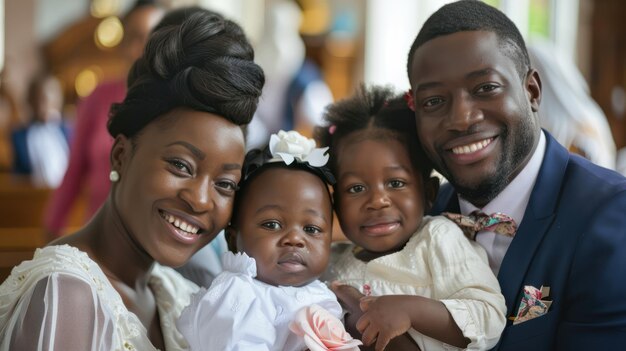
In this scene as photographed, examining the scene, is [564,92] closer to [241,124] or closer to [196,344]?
[241,124]

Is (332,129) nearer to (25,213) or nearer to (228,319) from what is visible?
(228,319)

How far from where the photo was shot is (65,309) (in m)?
1.84

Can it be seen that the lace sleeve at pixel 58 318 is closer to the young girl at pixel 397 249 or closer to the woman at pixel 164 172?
the woman at pixel 164 172

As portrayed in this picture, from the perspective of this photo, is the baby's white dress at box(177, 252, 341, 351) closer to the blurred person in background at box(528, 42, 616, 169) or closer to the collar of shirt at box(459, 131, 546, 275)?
the collar of shirt at box(459, 131, 546, 275)

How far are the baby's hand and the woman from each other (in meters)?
0.46

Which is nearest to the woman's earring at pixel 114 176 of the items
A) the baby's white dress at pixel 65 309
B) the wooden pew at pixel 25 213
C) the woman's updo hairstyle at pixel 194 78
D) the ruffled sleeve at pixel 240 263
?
the woman's updo hairstyle at pixel 194 78

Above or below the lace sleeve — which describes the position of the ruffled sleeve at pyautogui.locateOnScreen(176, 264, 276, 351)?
below

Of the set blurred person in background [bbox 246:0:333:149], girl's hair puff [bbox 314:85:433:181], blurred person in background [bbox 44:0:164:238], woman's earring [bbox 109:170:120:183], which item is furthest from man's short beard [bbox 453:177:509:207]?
blurred person in background [bbox 44:0:164:238]

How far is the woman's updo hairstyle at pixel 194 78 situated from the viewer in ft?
7.03

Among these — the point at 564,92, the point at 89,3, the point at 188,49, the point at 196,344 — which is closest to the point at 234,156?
the point at 188,49

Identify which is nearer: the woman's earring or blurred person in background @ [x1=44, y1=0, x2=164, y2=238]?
the woman's earring

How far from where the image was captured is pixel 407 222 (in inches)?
92.7

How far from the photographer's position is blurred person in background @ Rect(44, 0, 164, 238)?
414cm

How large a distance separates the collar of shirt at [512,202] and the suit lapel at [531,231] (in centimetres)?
5
